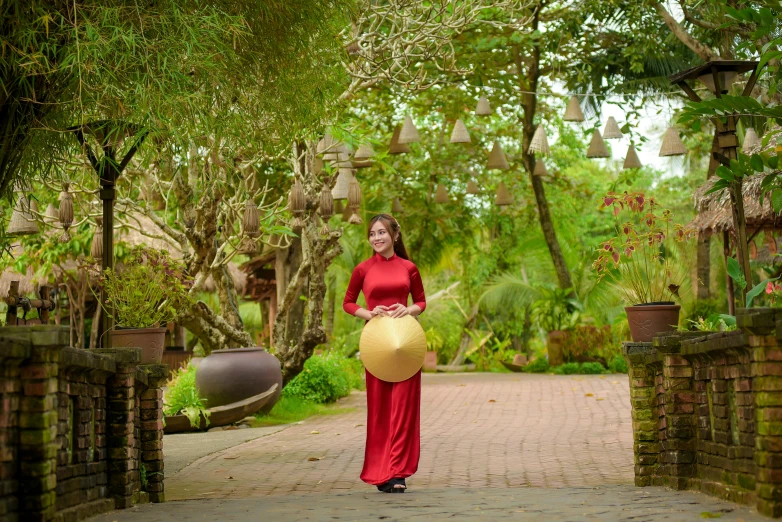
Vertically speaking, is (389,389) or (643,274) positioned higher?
(643,274)

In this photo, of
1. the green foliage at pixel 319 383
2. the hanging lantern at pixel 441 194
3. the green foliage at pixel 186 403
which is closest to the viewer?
the green foliage at pixel 186 403

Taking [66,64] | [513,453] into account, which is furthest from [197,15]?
[513,453]

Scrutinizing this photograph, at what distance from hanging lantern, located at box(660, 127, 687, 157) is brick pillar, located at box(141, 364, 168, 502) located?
9.63m

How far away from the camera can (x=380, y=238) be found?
7.31 meters

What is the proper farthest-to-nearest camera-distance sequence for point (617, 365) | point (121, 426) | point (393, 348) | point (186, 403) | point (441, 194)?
point (617, 365) < point (441, 194) < point (186, 403) < point (393, 348) < point (121, 426)

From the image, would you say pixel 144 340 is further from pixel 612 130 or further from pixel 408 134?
pixel 612 130

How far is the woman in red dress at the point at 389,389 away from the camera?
23.0ft

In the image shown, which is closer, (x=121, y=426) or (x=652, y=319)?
(x=121, y=426)

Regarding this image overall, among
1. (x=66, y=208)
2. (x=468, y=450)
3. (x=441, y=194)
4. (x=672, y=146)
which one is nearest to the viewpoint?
(x=468, y=450)

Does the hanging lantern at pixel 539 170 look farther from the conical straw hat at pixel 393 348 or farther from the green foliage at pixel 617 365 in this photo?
the conical straw hat at pixel 393 348

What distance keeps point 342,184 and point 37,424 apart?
9990 mm

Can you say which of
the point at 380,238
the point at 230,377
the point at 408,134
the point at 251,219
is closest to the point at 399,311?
the point at 380,238

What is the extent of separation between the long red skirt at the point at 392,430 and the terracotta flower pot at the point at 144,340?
5.88 ft

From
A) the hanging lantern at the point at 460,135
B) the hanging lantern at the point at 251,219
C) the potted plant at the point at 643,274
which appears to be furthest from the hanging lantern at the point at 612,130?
the potted plant at the point at 643,274
